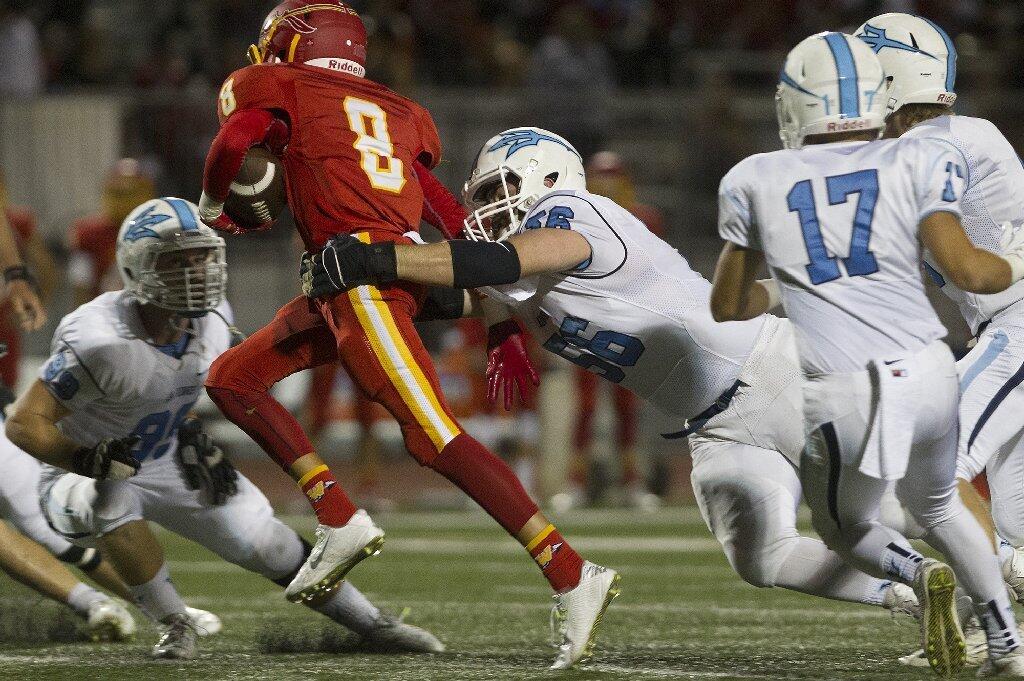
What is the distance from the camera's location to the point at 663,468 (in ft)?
29.4

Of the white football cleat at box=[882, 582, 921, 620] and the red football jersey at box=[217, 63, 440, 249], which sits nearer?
the white football cleat at box=[882, 582, 921, 620]

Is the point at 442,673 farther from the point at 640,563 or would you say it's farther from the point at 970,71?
the point at 970,71

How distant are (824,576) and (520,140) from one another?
52.1 inches

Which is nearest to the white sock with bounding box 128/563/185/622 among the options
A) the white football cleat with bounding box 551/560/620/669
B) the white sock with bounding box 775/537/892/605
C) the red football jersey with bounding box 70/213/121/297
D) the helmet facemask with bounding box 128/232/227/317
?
the helmet facemask with bounding box 128/232/227/317

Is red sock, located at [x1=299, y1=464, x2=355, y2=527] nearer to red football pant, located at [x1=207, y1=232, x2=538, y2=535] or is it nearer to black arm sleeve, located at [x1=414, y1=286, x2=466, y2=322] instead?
red football pant, located at [x1=207, y1=232, x2=538, y2=535]

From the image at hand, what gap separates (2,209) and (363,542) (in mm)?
2165

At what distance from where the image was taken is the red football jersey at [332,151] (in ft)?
13.6

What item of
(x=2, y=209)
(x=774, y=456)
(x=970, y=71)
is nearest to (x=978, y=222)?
(x=774, y=456)

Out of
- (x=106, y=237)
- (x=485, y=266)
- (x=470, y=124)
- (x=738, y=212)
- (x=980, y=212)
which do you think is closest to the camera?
(x=738, y=212)

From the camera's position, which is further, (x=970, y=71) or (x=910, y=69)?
(x=970, y=71)

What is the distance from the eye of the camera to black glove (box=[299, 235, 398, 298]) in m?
3.57

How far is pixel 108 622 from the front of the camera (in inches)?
178

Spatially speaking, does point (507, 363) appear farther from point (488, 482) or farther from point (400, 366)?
point (488, 482)

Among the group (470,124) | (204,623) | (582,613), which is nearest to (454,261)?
(582,613)
